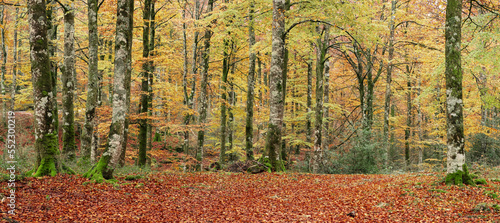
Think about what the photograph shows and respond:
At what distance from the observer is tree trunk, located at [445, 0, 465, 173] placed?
7.24m

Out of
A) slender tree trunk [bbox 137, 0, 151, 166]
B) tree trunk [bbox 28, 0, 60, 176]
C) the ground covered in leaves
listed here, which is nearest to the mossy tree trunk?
slender tree trunk [bbox 137, 0, 151, 166]

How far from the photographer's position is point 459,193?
667cm

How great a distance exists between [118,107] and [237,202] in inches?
163

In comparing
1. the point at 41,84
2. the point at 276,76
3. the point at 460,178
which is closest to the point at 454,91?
the point at 460,178

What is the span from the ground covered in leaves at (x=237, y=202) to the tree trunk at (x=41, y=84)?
818mm

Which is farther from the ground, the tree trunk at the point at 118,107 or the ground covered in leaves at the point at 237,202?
the tree trunk at the point at 118,107

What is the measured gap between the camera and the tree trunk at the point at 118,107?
7387 mm

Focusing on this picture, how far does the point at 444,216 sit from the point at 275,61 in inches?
289

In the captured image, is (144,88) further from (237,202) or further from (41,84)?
(237,202)

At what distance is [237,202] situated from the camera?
7141 mm

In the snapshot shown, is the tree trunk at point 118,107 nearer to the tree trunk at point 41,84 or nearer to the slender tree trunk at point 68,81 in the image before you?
the tree trunk at point 41,84

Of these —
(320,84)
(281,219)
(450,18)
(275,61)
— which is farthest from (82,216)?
(320,84)

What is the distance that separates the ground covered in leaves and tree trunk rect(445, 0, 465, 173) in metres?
0.84

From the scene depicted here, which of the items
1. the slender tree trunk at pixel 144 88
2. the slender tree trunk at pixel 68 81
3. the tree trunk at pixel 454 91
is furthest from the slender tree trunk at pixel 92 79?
the tree trunk at pixel 454 91
